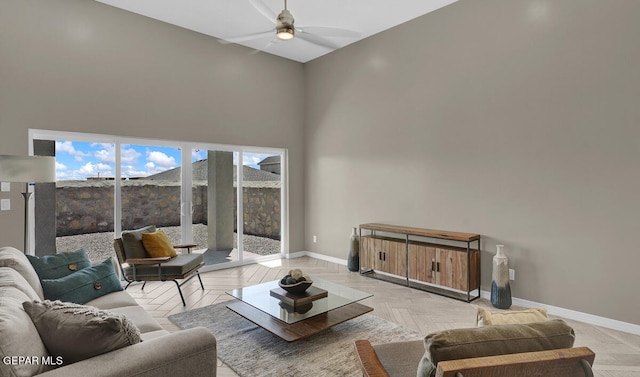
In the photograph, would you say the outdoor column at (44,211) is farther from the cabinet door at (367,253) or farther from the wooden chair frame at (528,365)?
the wooden chair frame at (528,365)

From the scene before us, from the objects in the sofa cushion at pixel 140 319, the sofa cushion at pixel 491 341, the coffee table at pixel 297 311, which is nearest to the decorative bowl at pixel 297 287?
the coffee table at pixel 297 311

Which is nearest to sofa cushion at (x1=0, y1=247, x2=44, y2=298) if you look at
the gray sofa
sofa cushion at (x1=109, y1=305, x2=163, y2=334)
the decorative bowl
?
the gray sofa

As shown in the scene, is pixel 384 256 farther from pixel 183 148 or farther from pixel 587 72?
pixel 183 148

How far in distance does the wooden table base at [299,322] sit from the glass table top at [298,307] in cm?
7

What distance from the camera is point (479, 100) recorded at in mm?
4023

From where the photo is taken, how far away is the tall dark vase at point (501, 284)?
3.60 metres

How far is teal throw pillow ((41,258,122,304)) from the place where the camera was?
2322 mm

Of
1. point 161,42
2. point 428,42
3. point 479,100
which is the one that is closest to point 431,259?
point 479,100

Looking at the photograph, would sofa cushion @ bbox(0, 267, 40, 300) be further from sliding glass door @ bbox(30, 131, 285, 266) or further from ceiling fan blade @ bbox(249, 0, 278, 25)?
ceiling fan blade @ bbox(249, 0, 278, 25)

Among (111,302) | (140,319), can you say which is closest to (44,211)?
(111,302)

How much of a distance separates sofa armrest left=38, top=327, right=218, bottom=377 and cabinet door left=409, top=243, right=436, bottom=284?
3.16 m

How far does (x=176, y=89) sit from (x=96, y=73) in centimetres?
97

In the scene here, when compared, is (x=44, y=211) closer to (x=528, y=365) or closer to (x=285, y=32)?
(x=285, y=32)

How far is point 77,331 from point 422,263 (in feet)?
12.1
